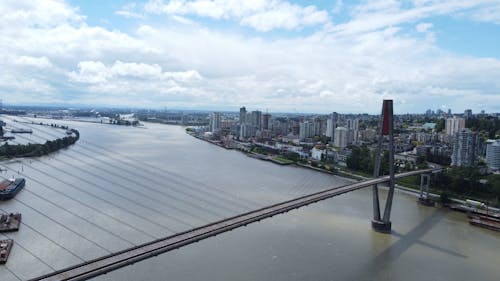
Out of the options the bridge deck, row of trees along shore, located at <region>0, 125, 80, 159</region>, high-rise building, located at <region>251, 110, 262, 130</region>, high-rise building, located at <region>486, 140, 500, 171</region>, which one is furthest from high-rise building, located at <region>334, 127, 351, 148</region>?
the bridge deck

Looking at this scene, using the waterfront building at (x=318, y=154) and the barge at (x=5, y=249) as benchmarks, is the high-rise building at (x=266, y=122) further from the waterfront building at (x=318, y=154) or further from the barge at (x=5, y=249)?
the barge at (x=5, y=249)

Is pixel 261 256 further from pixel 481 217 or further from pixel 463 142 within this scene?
pixel 463 142

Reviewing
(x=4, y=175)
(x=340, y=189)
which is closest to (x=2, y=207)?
(x=4, y=175)

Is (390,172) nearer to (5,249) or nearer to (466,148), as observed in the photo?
(5,249)

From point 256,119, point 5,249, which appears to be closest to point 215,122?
point 256,119

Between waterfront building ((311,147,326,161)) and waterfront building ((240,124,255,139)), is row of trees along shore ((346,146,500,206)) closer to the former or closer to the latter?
waterfront building ((311,147,326,161))
